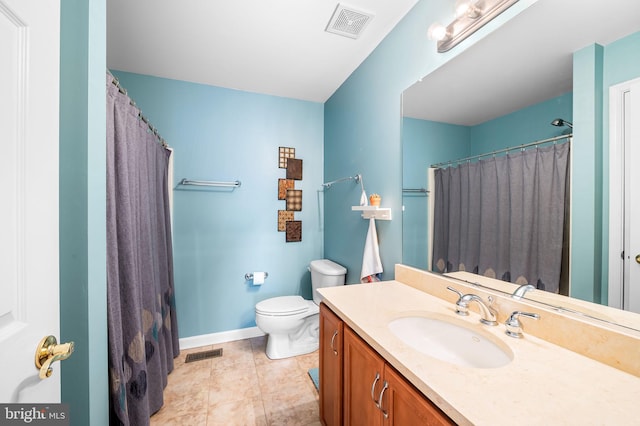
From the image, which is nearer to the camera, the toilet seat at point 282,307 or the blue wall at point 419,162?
the blue wall at point 419,162

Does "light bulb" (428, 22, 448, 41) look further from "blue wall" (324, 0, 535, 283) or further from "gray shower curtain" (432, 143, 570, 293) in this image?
"gray shower curtain" (432, 143, 570, 293)

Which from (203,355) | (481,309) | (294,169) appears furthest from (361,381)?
(294,169)

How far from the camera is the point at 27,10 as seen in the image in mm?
531

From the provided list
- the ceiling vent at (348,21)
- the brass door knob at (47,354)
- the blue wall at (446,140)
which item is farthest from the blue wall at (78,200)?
the blue wall at (446,140)

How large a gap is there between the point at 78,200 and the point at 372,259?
60.9 inches

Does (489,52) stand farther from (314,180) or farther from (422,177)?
(314,180)

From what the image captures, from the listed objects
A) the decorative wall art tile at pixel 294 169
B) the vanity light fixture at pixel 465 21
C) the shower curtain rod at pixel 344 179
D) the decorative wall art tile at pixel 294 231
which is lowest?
the decorative wall art tile at pixel 294 231

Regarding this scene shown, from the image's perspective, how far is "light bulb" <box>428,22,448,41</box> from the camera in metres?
1.24

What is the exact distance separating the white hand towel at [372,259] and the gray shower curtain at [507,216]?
1.48 feet

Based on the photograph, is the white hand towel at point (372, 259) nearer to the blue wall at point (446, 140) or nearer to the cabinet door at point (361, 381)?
the blue wall at point (446, 140)

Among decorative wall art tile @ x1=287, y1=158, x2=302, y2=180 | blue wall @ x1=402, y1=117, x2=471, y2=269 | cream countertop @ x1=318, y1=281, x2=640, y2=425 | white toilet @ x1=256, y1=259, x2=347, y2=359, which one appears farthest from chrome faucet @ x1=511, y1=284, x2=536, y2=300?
decorative wall art tile @ x1=287, y1=158, x2=302, y2=180

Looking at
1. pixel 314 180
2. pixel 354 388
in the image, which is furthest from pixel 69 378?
pixel 314 180

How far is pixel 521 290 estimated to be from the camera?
95cm

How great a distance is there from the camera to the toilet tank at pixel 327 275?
2.25m
